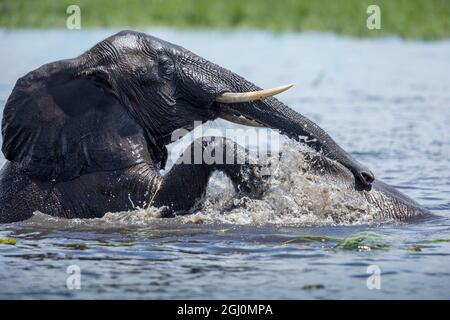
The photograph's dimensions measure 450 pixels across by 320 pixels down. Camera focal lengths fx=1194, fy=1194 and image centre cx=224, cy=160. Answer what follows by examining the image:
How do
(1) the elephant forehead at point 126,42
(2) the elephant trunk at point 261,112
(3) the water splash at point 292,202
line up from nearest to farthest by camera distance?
1. (2) the elephant trunk at point 261,112
2. (1) the elephant forehead at point 126,42
3. (3) the water splash at point 292,202

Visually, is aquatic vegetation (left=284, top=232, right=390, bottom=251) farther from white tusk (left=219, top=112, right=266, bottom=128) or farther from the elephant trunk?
white tusk (left=219, top=112, right=266, bottom=128)

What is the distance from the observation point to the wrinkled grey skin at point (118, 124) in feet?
32.8

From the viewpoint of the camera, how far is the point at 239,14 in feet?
111

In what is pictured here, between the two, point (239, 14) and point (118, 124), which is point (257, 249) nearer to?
point (118, 124)

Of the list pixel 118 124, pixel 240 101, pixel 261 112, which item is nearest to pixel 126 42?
pixel 118 124

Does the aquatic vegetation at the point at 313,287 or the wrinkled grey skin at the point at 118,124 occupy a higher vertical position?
the wrinkled grey skin at the point at 118,124

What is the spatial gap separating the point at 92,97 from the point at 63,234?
1192mm

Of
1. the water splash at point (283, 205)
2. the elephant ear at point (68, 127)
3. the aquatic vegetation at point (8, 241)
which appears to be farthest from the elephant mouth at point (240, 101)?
the aquatic vegetation at point (8, 241)

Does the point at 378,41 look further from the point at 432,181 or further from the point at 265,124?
the point at 265,124

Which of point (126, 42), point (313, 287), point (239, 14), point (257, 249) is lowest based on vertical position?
point (313, 287)

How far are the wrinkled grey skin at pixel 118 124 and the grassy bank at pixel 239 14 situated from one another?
2043 centimetres

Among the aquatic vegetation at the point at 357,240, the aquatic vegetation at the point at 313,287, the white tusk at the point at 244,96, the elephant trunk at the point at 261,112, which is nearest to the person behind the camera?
the aquatic vegetation at the point at 313,287

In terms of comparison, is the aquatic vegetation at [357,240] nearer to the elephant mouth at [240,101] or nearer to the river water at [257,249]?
the river water at [257,249]

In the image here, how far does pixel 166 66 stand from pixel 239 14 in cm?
2409
